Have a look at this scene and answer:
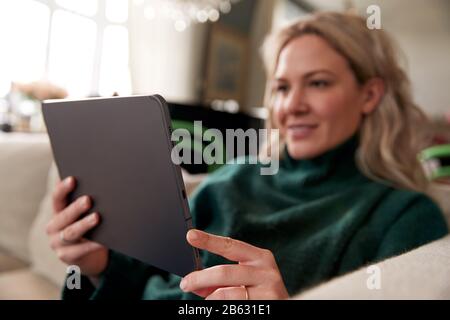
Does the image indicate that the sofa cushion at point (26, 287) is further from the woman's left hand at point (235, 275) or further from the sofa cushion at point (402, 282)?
the sofa cushion at point (402, 282)

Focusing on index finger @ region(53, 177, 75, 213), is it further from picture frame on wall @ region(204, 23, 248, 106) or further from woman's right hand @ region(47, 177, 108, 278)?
picture frame on wall @ region(204, 23, 248, 106)

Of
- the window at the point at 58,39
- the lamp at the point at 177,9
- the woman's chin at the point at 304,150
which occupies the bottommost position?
the woman's chin at the point at 304,150

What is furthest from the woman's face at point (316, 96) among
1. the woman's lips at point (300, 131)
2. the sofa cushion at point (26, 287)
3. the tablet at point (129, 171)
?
the sofa cushion at point (26, 287)

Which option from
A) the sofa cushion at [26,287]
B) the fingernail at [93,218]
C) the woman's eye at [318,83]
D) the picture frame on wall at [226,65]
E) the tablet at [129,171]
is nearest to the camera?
the tablet at [129,171]

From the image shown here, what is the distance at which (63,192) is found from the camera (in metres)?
0.55

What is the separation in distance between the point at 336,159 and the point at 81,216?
415mm

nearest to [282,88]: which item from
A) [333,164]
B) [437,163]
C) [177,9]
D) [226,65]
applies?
[333,164]

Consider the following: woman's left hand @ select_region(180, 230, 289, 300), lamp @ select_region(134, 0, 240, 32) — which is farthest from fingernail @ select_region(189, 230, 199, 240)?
lamp @ select_region(134, 0, 240, 32)

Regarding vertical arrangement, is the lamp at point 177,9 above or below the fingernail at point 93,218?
above

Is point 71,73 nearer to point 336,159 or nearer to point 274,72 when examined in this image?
point 274,72

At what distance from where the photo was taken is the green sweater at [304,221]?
0.57m

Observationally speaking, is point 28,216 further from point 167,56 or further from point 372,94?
point 167,56

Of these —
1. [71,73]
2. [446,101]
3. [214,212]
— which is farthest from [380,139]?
[446,101]

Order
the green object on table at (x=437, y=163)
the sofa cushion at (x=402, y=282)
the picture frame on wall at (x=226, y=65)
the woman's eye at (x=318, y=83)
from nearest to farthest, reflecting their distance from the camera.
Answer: the sofa cushion at (x=402, y=282) → the woman's eye at (x=318, y=83) → the green object on table at (x=437, y=163) → the picture frame on wall at (x=226, y=65)
